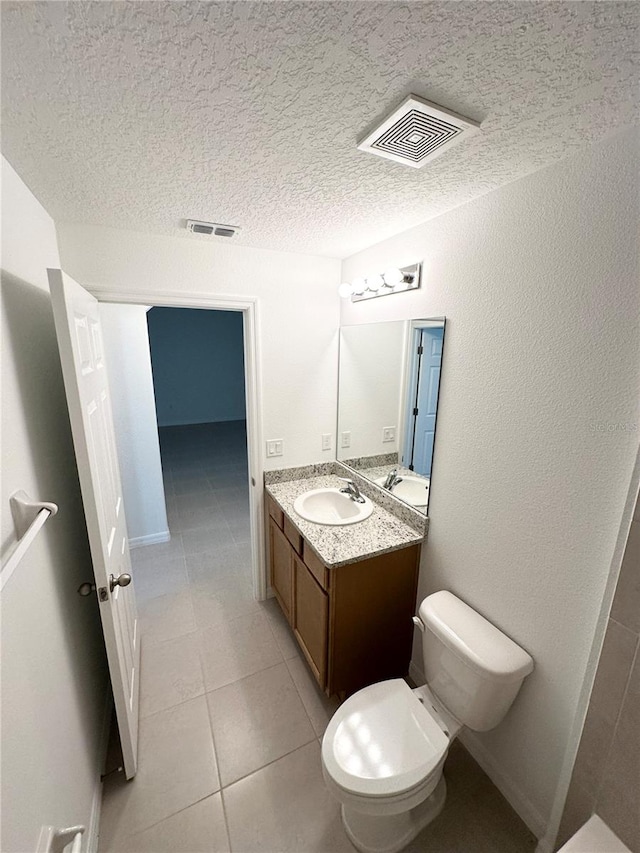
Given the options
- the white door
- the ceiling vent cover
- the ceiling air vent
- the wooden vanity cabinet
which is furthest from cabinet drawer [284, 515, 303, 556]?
the ceiling vent cover

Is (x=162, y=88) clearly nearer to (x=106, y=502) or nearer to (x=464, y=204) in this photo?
(x=464, y=204)

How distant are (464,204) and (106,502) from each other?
180 cm

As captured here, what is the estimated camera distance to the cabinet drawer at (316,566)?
5.04 feet

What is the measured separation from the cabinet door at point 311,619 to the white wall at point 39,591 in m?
0.94

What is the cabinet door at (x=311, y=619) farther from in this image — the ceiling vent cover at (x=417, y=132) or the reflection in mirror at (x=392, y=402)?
the ceiling vent cover at (x=417, y=132)

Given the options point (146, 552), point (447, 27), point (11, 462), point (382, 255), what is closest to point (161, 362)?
point (146, 552)

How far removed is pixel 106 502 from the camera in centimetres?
134

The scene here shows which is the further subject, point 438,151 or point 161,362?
point 161,362

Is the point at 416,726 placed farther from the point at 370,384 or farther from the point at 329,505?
the point at 370,384

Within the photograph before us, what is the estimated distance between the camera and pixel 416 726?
1229mm

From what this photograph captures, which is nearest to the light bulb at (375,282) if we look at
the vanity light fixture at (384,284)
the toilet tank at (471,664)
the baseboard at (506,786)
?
the vanity light fixture at (384,284)

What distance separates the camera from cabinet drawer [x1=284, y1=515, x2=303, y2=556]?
5.88ft

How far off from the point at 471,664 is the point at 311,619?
794 millimetres

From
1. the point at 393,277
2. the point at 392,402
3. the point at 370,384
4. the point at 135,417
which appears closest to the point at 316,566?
the point at 392,402
